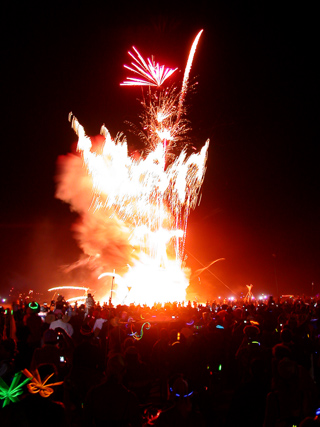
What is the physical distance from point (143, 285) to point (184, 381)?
32987mm

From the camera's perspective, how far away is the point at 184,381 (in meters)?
3.57

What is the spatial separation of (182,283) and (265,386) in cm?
3324

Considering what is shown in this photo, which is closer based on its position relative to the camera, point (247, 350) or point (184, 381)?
point (184, 381)

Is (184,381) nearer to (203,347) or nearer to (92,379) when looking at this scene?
(92,379)

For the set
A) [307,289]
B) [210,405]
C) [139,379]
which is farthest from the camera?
[307,289]

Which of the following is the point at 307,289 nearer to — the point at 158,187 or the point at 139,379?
the point at 158,187

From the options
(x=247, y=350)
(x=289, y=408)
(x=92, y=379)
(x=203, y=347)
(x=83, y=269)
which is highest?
(x=83, y=269)

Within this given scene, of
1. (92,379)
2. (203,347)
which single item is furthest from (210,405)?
(92,379)

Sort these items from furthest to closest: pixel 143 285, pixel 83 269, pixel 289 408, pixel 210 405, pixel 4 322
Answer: pixel 83 269 → pixel 143 285 → pixel 4 322 → pixel 210 405 → pixel 289 408

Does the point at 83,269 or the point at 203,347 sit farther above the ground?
the point at 83,269

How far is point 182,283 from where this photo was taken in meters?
37.0

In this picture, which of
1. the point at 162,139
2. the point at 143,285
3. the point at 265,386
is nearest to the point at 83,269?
the point at 143,285

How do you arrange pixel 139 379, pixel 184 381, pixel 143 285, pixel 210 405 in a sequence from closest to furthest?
pixel 184 381 → pixel 139 379 → pixel 210 405 → pixel 143 285

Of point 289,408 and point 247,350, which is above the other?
point 247,350
